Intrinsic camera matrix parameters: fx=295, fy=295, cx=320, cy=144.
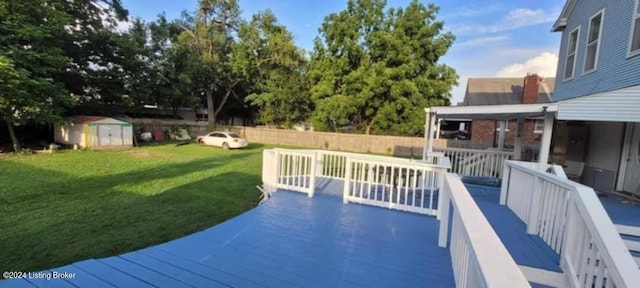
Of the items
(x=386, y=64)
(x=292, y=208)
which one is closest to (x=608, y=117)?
(x=292, y=208)

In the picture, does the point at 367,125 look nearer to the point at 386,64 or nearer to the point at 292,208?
the point at 386,64

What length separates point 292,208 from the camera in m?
4.81

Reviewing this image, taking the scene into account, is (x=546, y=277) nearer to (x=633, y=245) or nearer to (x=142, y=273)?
(x=633, y=245)

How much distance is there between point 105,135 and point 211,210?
1240 centimetres

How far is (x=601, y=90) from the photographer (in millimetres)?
6008

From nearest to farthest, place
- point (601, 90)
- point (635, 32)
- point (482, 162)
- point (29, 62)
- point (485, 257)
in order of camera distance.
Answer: point (485, 257), point (635, 32), point (601, 90), point (482, 162), point (29, 62)

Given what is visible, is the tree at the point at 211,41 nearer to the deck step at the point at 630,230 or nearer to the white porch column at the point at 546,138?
the white porch column at the point at 546,138

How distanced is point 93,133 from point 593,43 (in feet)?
60.7

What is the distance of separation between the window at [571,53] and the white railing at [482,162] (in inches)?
96.6

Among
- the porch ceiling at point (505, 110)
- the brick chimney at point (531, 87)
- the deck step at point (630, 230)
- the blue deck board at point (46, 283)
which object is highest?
the brick chimney at point (531, 87)

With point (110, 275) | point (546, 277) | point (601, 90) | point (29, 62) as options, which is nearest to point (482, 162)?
point (601, 90)

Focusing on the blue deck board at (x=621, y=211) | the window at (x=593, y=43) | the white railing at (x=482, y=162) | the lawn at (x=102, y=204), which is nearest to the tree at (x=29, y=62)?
the lawn at (x=102, y=204)

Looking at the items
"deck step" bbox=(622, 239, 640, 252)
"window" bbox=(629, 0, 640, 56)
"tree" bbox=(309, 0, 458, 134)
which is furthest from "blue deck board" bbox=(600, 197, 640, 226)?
"tree" bbox=(309, 0, 458, 134)

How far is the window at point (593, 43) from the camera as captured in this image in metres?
6.42
